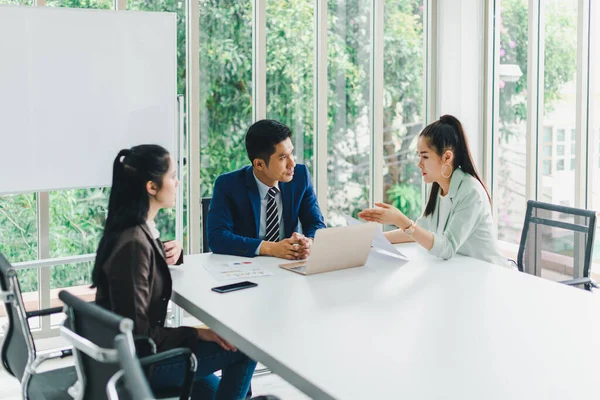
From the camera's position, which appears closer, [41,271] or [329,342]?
[329,342]

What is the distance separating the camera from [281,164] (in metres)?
2.98

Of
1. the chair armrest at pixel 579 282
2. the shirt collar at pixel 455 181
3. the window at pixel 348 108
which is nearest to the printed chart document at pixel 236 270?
the shirt collar at pixel 455 181

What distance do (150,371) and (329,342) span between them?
0.49 m

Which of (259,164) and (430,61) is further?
Answer: (430,61)

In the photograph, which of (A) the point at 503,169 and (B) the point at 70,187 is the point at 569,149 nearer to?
(A) the point at 503,169

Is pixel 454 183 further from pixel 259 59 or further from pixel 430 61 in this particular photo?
pixel 430 61

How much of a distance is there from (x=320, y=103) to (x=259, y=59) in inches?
20.7

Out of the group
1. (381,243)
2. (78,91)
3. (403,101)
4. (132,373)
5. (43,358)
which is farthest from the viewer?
(403,101)

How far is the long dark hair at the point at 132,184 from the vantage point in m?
2.05

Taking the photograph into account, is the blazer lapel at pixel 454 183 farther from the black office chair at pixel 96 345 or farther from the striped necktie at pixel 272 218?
the black office chair at pixel 96 345

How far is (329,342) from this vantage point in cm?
172

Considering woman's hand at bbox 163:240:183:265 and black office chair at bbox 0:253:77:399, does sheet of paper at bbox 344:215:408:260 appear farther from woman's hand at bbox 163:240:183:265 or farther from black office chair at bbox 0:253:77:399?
black office chair at bbox 0:253:77:399

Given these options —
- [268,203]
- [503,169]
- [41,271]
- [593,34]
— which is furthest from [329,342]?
[503,169]

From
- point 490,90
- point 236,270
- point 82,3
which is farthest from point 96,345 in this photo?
point 490,90
